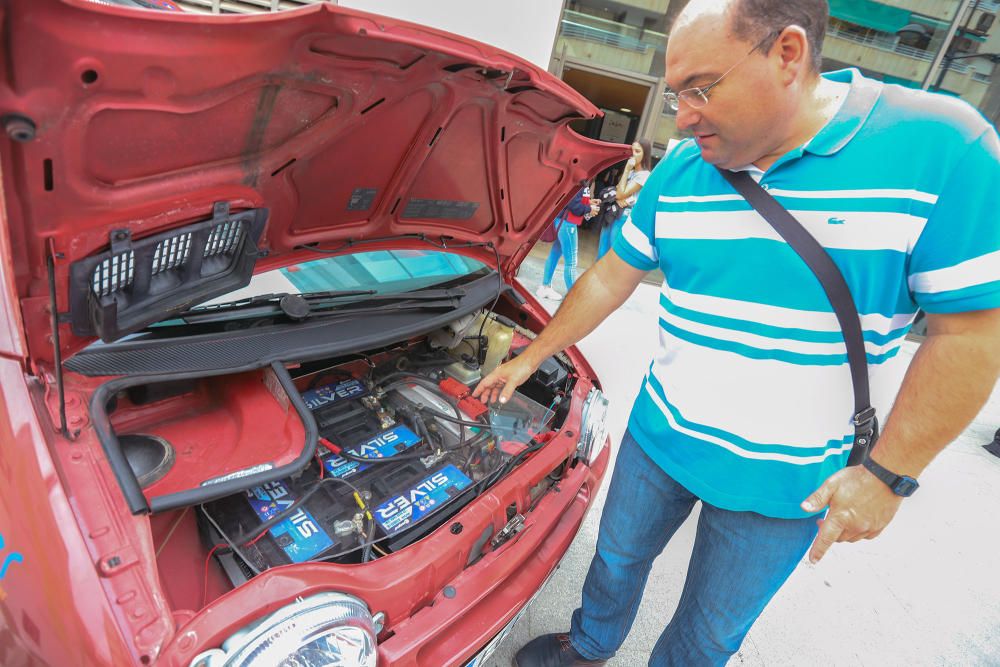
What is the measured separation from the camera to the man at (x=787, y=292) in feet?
2.81

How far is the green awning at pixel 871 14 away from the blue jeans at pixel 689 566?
21.8ft

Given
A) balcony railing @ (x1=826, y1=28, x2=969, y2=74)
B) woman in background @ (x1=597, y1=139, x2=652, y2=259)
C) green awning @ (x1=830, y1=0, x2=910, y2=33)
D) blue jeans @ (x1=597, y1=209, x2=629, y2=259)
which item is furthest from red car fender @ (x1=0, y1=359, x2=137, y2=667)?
balcony railing @ (x1=826, y1=28, x2=969, y2=74)

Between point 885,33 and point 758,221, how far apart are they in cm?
712

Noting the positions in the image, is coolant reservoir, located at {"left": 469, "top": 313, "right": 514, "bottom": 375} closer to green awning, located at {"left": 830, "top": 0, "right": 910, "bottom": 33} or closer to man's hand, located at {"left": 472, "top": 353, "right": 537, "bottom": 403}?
man's hand, located at {"left": 472, "top": 353, "right": 537, "bottom": 403}

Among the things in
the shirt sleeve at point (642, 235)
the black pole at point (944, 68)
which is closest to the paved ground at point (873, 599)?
the shirt sleeve at point (642, 235)

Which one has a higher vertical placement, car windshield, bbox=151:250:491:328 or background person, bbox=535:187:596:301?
car windshield, bbox=151:250:491:328

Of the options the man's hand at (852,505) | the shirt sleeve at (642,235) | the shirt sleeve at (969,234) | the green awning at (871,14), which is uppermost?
the green awning at (871,14)

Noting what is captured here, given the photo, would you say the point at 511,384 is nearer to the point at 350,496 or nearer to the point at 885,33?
the point at 350,496

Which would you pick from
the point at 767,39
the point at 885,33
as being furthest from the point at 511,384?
the point at 885,33

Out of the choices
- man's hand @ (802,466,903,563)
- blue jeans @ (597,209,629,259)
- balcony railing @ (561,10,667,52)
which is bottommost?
blue jeans @ (597,209,629,259)

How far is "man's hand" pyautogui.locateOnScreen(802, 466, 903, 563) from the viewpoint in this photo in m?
0.94

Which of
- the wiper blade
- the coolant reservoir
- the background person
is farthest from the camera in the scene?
the background person

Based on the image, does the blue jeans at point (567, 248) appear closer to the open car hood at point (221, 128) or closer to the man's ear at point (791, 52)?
the open car hood at point (221, 128)

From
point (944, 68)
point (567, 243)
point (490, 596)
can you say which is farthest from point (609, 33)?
point (490, 596)
